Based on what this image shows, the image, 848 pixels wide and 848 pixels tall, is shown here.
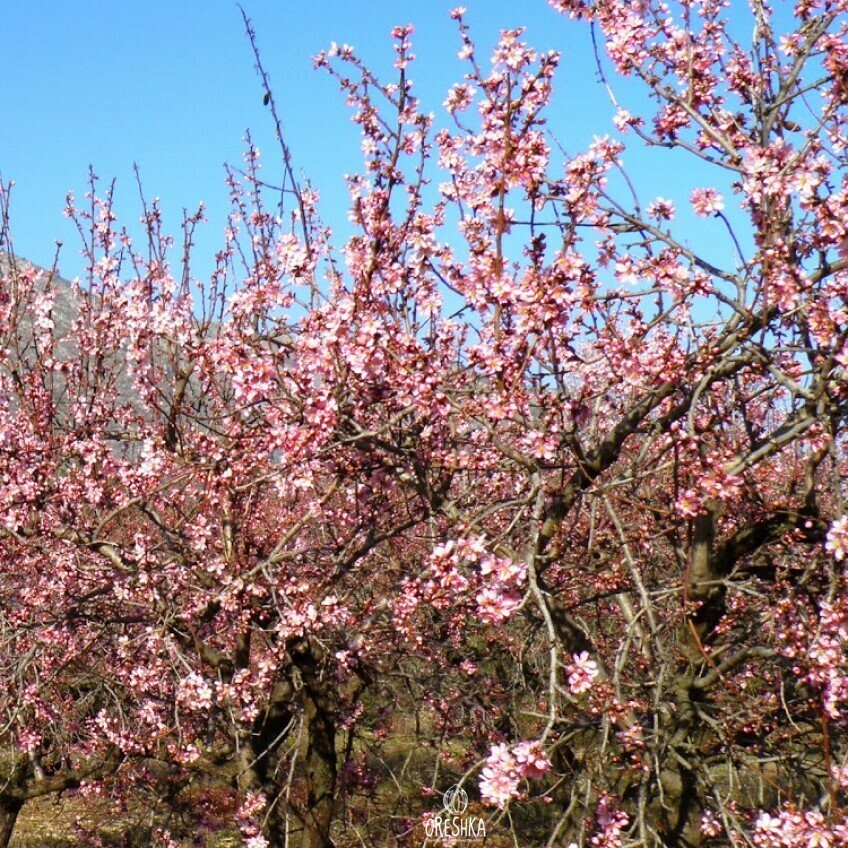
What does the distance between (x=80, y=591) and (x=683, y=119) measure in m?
6.47

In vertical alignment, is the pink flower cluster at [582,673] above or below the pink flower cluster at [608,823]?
above

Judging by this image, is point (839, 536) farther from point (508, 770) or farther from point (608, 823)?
point (608, 823)

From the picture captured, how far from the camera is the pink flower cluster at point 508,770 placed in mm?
3984

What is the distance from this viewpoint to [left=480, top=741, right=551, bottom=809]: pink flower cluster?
3984 mm

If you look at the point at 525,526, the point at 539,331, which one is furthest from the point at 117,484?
the point at 539,331

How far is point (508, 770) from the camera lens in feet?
13.3

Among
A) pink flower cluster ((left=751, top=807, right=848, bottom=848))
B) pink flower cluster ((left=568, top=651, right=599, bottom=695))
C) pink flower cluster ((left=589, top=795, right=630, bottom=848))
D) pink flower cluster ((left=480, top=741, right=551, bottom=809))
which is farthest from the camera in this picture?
pink flower cluster ((left=589, top=795, right=630, bottom=848))

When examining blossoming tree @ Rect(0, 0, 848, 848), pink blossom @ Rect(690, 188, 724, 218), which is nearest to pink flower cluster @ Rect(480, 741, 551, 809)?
blossoming tree @ Rect(0, 0, 848, 848)

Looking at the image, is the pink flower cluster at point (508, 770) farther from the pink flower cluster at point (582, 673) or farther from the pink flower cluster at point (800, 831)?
the pink flower cluster at point (800, 831)

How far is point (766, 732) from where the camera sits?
6.68 metres

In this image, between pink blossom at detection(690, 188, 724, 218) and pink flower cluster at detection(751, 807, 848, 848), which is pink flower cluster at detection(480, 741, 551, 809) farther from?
pink blossom at detection(690, 188, 724, 218)

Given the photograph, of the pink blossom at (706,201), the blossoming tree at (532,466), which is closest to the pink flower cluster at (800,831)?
the blossoming tree at (532,466)

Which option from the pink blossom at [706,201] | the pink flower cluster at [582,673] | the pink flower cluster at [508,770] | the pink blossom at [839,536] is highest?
the pink blossom at [706,201]

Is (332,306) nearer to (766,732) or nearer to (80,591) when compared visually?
(766,732)
